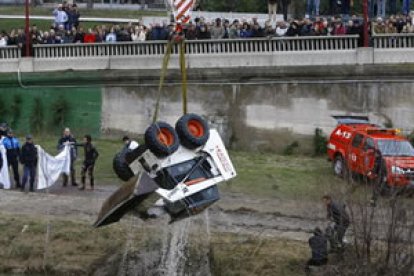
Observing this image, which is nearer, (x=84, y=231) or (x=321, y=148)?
(x=84, y=231)

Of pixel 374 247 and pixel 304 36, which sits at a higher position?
pixel 304 36

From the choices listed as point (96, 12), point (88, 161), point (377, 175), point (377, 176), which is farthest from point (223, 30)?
point (96, 12)

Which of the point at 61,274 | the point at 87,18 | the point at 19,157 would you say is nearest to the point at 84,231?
the point at 61,274

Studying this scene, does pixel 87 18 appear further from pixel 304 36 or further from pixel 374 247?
pixel 374 247

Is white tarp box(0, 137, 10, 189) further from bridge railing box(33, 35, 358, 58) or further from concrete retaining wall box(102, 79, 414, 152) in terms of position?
bridge railing box(33, 35, 358, 58)

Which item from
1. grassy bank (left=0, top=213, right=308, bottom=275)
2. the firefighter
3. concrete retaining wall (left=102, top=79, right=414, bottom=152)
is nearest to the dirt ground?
grassy bank (left=0, top=213, right=308, bottom=275)

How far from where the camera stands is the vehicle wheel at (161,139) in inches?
917

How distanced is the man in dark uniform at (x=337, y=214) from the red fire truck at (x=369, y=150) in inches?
75.0

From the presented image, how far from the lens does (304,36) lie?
36406 millimetres

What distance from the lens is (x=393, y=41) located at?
118 ft

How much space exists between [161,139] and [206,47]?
14.1m

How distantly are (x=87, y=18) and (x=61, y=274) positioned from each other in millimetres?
30743

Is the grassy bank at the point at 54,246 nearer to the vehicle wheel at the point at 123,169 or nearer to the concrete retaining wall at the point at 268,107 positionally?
the vehicle wheel at the point at 123,169

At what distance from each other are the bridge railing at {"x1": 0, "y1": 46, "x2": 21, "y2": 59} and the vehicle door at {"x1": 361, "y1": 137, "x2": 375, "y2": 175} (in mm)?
13322
